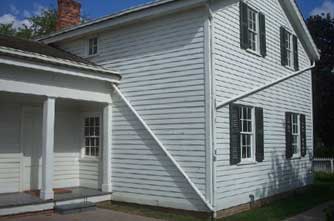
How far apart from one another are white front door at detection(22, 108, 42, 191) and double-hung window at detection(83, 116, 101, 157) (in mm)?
1616

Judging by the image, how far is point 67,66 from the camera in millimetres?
10680

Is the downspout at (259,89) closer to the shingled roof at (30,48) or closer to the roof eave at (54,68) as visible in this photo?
the roof eave at (54,68)

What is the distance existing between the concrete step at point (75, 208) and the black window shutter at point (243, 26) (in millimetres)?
6331

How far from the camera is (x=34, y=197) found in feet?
35.3

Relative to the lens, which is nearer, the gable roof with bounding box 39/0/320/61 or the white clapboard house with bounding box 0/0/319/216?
the white clapboard house with bounding box 0/0/319/216

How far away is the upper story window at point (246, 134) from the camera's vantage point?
10891 mm

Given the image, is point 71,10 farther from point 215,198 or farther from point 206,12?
point 215,198

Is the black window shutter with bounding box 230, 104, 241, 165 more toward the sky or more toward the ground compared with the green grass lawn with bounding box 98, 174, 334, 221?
more toward the sky

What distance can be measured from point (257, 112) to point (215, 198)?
347 centimetres

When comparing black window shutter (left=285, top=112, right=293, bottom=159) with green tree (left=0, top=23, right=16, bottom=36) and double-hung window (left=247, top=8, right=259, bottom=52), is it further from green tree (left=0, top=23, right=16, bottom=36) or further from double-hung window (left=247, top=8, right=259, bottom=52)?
green tree (left=0, top=23, right=16, bottom=36)

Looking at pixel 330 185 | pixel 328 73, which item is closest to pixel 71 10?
pixel 330 185

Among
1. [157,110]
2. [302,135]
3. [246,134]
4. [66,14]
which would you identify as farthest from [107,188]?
[302,135]

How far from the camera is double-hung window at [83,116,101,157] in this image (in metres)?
13.3

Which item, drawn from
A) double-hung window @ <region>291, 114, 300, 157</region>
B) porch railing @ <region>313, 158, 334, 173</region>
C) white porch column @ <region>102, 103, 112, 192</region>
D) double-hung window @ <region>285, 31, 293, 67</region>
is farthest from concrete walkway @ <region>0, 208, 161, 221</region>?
porch railing @ <region>313, 158, 334, 173</region>
